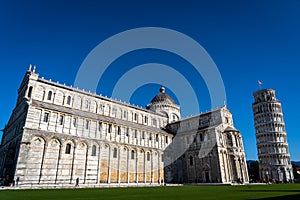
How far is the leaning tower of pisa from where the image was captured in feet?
182

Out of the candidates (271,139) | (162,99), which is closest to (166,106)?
(162,99)

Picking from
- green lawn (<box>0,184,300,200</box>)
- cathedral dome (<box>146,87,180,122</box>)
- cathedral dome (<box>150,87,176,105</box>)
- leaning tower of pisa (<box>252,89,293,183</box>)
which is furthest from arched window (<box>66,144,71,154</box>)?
leaning tower of pisa (<box>252,89,293,183</box>)

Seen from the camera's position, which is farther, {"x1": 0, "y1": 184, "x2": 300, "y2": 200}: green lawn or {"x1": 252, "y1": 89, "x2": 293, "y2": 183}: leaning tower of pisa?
{"x1": 252, "y1": 89, "x2": 293, "y2": 183}: leaning tower of pisa

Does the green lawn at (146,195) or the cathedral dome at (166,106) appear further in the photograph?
the cathedral dome at (166,106)

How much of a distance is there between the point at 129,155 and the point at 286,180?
44678 millimetres

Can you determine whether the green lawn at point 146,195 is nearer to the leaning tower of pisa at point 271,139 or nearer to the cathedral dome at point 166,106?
the cathedral dome at point 166,106

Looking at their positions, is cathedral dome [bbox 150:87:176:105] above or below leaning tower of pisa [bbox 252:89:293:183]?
above

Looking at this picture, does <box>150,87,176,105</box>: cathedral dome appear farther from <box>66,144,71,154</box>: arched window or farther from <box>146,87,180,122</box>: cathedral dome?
<box>66,144,71,154</box>: arched window

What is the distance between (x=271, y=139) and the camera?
58969 mm

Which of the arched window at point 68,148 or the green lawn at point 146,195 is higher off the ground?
the arched window at point 68,148

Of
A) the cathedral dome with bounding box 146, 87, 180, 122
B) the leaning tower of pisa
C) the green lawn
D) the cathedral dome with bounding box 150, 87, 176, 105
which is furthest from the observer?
the leaning tower of pisa

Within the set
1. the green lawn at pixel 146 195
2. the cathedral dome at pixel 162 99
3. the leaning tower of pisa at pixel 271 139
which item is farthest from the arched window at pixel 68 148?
the leaning tower of pisa at pixel 271 139

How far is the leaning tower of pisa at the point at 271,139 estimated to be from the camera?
5562 cm

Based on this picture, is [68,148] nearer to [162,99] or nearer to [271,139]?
[162,99]
